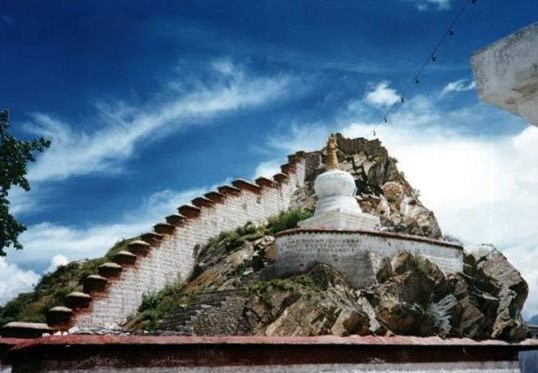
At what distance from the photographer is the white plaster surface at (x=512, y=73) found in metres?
3.93

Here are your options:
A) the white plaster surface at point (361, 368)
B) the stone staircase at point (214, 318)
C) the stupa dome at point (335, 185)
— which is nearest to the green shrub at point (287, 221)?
the stupa dome at point (335, 185)

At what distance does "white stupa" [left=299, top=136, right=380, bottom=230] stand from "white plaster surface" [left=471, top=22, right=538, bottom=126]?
1673cm

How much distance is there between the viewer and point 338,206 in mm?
22547

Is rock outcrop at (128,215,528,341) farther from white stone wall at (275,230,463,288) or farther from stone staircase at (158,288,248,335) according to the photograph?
white stone wall at (275,230,463,288)

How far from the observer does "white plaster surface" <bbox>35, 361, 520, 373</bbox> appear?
783cm

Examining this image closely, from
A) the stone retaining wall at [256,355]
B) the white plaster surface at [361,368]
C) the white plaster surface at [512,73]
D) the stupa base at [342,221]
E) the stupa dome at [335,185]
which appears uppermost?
the stupa dome at [335,185]

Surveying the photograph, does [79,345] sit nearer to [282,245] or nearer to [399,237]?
[282,245]

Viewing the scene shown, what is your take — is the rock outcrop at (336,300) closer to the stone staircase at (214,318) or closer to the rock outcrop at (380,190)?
the stone staircase at (214,318)

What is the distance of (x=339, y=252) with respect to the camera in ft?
58.9

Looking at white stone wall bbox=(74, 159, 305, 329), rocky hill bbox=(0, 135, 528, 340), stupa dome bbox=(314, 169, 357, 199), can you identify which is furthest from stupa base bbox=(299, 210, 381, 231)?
white stone wall bbox=(74, 159, 305, 329)

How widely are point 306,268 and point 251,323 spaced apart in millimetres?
3131

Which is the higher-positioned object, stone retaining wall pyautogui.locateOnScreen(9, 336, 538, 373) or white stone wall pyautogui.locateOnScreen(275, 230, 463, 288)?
white stone wall pyautogui.locateOnScreen(275, 230, 463, 288)

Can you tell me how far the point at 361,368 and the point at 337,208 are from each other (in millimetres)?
13365

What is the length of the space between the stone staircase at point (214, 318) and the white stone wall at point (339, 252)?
8.52ft
